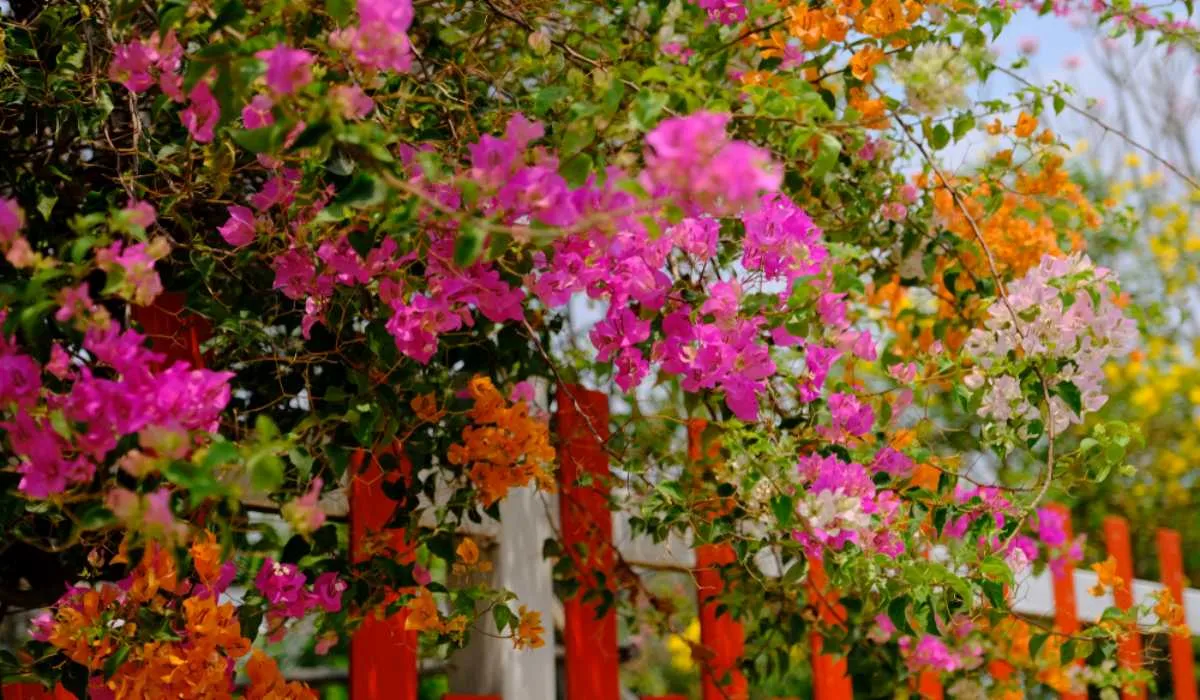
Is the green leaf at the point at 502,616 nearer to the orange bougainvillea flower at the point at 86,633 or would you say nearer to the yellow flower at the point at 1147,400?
the orange bougainvillea flower at the point at 86,633

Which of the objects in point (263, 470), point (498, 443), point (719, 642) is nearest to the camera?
point (263, 470)

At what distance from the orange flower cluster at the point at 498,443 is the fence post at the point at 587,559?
1.63ft

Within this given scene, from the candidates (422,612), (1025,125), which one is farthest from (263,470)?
(1025,125)

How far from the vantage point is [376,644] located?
1.97m

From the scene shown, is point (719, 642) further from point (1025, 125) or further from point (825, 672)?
point (1025, 125)

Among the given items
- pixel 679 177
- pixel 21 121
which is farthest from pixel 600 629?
pixel 679 177

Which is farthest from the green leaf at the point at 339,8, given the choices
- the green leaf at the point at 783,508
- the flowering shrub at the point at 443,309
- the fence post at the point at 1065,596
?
the fence post at the point at 1065,596

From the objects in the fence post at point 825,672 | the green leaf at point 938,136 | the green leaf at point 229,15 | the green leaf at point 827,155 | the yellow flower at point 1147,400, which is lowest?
the fence post at point 825,672

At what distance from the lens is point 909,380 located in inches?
70.3

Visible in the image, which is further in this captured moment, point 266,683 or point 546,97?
point 266,683

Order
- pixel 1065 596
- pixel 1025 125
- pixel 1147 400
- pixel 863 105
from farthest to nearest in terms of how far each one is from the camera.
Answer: pixel 1147 400
pixel 1065 596
pixel 1025 125
pixel 863 105

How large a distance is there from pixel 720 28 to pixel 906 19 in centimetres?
24

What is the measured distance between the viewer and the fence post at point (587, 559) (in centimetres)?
219

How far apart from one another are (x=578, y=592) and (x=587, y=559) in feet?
0.28
